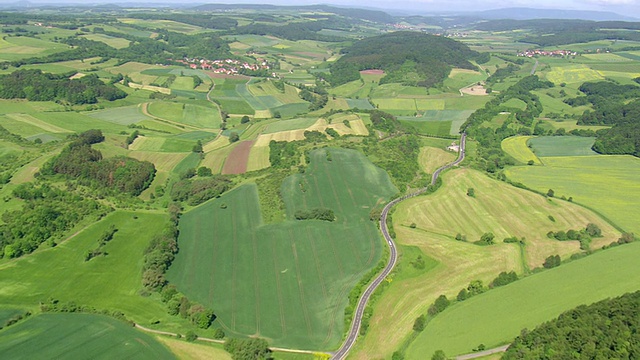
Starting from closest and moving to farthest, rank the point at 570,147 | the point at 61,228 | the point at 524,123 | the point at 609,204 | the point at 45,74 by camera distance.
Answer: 1. the point at 61,228
2. the point at 609,204
3. the point at 570,147
4. the point at 524,123
5. the point at 45,74

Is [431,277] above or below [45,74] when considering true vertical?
below

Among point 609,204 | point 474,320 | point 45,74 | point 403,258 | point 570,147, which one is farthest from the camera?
point 45,74

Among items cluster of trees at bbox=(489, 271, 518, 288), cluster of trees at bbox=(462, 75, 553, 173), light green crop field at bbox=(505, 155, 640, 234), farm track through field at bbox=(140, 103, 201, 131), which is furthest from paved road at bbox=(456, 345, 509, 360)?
farm track through field at bbox=(140, 103, 201, 131)

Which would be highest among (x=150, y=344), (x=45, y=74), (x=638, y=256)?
(x=45, y=74)

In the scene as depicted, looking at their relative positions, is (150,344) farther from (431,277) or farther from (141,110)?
(141,110)

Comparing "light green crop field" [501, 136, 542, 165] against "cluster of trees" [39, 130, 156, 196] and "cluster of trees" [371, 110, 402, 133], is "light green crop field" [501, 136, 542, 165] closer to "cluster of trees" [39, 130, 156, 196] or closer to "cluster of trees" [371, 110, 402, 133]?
"cluster of trees" [371, 110, 402, 133]

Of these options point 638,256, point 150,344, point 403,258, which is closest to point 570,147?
point 638,256

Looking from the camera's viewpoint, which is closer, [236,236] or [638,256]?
[638,256]
